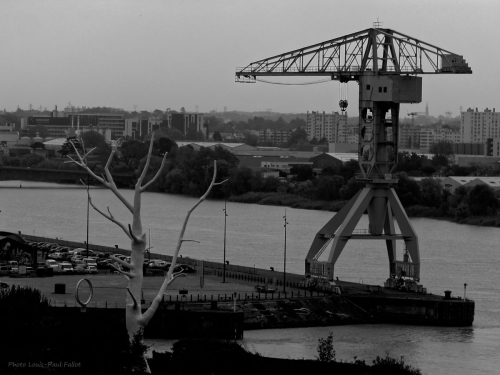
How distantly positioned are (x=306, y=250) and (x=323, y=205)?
96.5 ft

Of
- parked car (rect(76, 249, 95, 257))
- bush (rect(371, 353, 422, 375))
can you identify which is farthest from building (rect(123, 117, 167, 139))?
bush (rect(371, 353, 422, 375))

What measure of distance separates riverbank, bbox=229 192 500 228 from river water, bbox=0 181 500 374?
1715 mm

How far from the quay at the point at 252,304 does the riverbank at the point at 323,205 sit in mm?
30896

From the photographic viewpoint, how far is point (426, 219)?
7312 centimetres

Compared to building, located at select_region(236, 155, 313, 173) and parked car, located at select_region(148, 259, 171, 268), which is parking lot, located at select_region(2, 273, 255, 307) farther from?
building, located at select_region(236, 155, 313, 173)

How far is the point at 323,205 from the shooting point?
80.7 m

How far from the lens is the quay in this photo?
1318 inches

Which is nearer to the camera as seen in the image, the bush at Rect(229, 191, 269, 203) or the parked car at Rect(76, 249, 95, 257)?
the parked car at Rect(76, 249, 95, 257)

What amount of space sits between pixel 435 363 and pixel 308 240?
24.8 metres

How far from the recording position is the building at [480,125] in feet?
571

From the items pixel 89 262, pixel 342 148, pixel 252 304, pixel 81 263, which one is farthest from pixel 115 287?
pixel 342 148

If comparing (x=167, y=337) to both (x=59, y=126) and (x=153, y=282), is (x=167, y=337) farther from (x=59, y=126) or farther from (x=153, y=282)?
(x=59, y=126)

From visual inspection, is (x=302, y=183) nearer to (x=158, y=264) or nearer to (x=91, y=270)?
(x=158, y=264)

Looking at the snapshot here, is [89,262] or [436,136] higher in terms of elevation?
[436,136]
